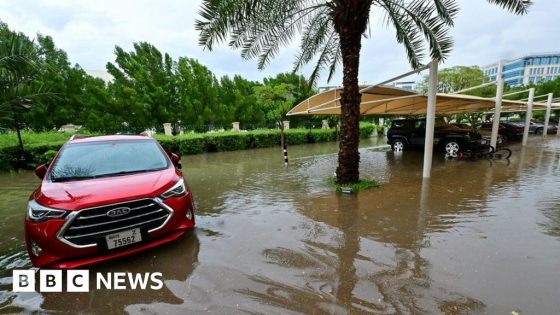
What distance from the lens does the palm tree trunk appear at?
21.3ft

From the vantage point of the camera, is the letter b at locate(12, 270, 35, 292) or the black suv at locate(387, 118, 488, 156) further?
the black suv at locate(387, 118, 488, 156)

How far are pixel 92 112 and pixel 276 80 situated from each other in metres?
15.8

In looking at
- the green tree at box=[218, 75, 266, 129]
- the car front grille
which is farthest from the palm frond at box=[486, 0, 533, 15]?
the green tree at box=[218, 75, 266, 129]

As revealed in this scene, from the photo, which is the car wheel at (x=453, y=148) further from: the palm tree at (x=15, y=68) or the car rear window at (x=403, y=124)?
the palm tree at (x=15, y=68)

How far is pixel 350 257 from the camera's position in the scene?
11.9ft

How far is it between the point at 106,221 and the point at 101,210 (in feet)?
0.47

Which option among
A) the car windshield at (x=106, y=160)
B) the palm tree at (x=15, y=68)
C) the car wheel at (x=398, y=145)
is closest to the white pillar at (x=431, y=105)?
the car wheel at (x=398, y=145)

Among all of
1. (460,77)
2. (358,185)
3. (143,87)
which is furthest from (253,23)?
(460,77)

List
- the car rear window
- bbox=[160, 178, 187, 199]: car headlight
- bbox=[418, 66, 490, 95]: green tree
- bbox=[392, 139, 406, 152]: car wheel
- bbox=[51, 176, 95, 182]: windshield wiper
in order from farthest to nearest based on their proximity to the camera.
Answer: bbox=[418, 66, 490, 95]: green tree
bbox=[392, 139, 406, 152]: car wheel
the car rear window
bbox=[51, 176, 95, 182]: windshield wiper
bbox=[160, 178, 187, 199]: car headlight

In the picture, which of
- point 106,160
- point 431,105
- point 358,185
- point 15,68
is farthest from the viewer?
point 431,105

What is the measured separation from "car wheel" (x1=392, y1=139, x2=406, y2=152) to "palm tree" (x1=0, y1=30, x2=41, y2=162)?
14.4 metres

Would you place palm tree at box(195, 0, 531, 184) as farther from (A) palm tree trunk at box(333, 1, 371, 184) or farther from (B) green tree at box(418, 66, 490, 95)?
(B) green tree at box(418, 66, 490, 95)

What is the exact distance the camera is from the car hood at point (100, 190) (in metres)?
3.13

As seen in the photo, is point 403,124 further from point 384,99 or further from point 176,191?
point 176,191
